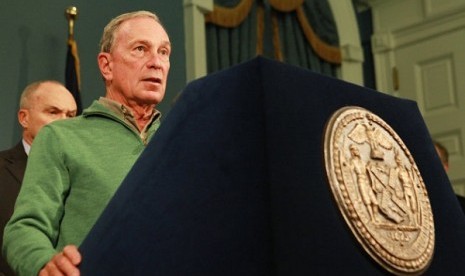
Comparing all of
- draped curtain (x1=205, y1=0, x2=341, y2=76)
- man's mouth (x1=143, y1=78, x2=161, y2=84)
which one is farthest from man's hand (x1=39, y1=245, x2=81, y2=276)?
draped curtain (x1=205, y1=0, x2=341, y2=76)

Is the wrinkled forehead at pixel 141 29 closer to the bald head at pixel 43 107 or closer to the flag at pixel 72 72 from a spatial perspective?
the bald head at pixel 43 107

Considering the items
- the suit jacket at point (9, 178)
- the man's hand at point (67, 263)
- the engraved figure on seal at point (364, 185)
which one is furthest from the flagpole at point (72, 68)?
the engraved figure on seal at point (364, 185)

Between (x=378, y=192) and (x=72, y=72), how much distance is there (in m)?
2.87

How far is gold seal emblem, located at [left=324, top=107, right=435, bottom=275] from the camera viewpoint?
0.70 meters

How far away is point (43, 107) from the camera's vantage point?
287 centimetres

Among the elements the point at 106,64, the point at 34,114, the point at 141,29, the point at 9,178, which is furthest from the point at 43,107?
the point at 141,29

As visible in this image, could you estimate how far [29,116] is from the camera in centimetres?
289

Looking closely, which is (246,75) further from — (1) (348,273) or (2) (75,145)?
(2) (75,145)

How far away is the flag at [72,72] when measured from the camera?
3.37 m

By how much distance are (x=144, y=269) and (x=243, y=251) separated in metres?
0.10

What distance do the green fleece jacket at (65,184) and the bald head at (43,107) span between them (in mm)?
1778

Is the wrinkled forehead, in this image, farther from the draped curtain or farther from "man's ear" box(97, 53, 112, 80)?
the draped curtain

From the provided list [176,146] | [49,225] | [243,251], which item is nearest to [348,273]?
[243,251]

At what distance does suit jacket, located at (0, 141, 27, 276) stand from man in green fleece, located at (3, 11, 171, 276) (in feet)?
4.63
